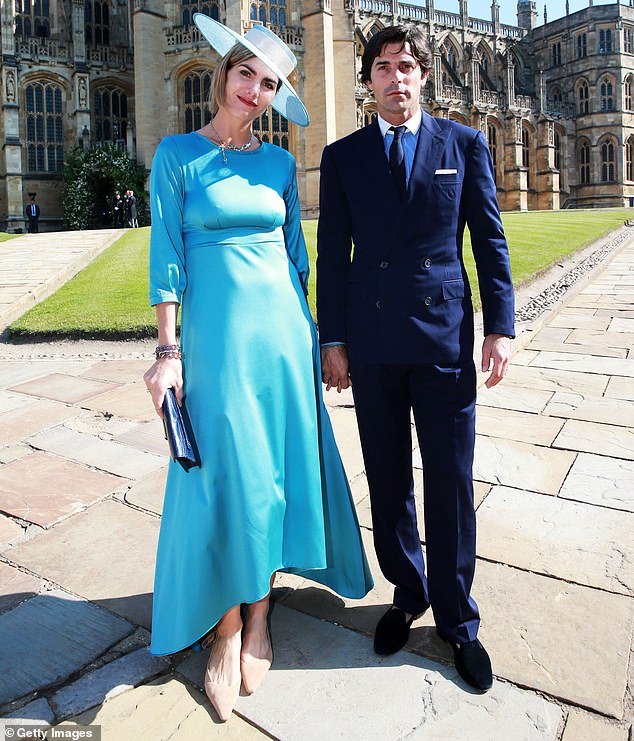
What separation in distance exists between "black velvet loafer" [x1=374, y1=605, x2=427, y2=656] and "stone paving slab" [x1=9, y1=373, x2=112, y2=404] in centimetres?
378

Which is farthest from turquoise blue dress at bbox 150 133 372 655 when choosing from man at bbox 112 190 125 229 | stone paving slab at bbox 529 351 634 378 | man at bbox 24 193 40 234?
man at bbox 24 193 40 234

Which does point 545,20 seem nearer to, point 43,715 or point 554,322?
point 554,322

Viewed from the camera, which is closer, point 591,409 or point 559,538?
point 559,538

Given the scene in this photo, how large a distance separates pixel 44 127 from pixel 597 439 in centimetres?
2960

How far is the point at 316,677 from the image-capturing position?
2.03 metres

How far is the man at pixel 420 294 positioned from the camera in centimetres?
207

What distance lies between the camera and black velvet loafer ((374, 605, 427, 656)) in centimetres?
214

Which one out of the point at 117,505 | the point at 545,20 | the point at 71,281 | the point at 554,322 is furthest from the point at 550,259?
the point at 545,20

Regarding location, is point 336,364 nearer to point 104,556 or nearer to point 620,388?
point 104,556

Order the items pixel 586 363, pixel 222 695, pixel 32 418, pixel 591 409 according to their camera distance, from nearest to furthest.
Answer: pixel 222 695, pixel 32 418, pixel 591 409, pixel 586 363

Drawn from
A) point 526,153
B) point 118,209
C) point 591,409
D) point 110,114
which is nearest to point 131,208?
point 118,209

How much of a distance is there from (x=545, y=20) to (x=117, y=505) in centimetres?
6066

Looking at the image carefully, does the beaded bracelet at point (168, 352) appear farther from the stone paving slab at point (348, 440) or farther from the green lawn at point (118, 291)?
the green lawn at point (118, 291)

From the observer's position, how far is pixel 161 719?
1852mm
